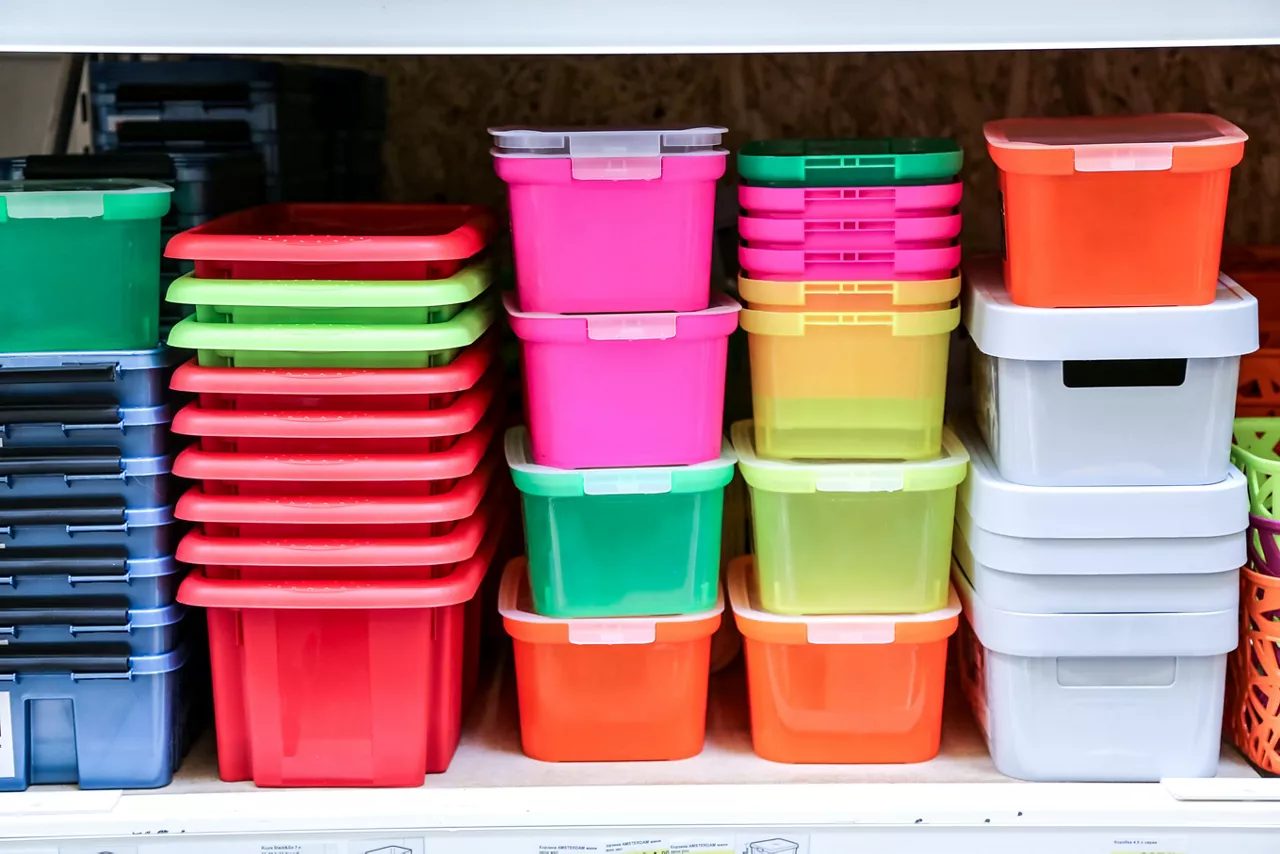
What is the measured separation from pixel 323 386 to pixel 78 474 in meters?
0.22

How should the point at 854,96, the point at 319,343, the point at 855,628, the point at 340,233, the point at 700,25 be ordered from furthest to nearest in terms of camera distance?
the point at 854,96
the point at 340,233
the point at 855,628
the point at 319,343
the point at 700,25

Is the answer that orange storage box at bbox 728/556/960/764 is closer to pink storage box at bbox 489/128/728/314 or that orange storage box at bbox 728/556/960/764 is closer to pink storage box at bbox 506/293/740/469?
pink storage box at bbox 506/293/740/469

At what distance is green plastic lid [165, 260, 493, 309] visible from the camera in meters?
1.03

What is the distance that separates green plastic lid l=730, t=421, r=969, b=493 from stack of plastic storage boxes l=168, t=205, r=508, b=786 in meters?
0.26

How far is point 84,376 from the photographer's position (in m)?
1.04

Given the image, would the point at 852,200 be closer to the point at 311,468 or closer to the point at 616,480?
the point at 616,480

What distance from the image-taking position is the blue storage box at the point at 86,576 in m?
1.06

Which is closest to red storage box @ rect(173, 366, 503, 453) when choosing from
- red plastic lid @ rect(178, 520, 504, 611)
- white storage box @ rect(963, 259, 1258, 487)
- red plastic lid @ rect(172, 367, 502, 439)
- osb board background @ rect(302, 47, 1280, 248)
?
red plastic lid @ rect(172, 367, 502, 439)

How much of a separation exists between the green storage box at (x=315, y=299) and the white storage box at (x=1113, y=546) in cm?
50

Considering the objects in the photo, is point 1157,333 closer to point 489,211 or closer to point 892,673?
point 892,673

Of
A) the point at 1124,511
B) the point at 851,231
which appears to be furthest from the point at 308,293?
the point at 1124,511

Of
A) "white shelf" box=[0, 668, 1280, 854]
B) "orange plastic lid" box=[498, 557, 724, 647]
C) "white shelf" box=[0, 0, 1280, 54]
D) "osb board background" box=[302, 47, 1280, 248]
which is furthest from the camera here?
"osb board background" box=[302, 47, 1280, 248]

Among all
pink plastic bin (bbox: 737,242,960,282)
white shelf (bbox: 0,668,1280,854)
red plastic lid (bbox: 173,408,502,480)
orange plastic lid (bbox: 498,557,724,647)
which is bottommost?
white shelf (bbox: 0,668,1280,854)

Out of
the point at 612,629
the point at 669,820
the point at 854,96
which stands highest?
the point at 854,96
